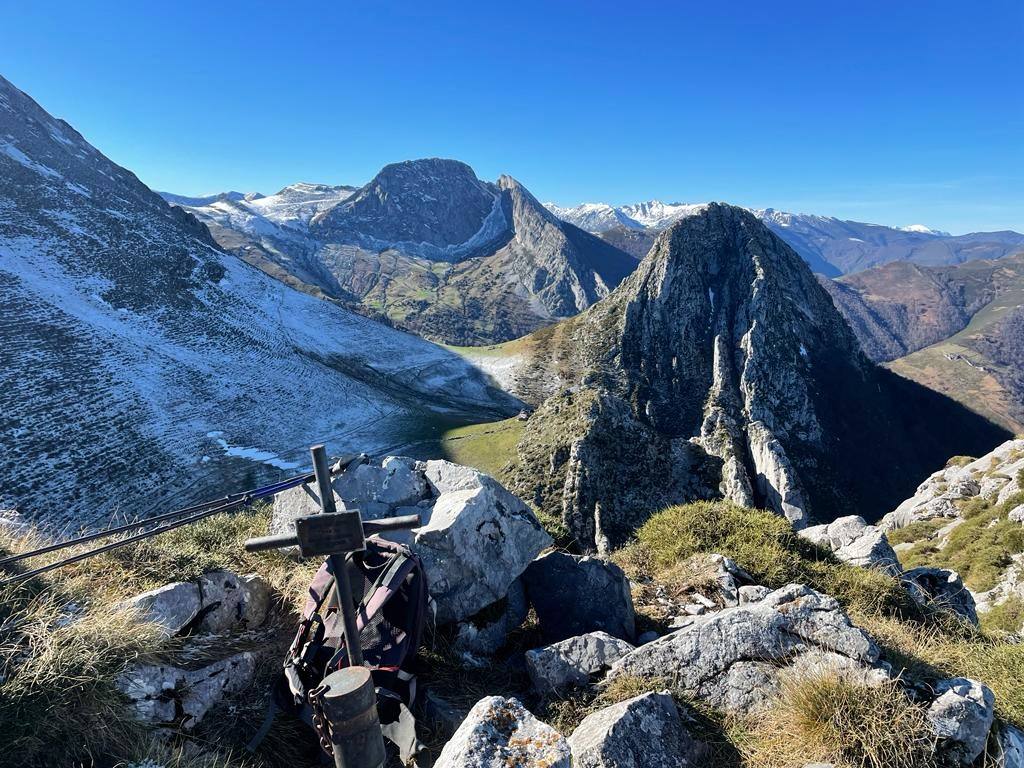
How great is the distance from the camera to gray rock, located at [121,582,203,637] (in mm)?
4664

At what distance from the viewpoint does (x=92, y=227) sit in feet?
233

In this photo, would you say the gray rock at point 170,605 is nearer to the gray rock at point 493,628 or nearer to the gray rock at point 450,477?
the gray rock at point 493,628

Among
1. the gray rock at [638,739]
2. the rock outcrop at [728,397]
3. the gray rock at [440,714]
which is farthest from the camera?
the rock outcrop at [728,397]

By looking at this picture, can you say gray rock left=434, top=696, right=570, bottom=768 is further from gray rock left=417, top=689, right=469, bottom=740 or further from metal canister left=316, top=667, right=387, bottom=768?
gray rock left=417, top=689, right=469, bottom=740

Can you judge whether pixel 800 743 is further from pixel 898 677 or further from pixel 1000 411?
pixel 1000 411

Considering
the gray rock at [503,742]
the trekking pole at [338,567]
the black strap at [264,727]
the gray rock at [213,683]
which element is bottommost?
the black strap at [264,727]

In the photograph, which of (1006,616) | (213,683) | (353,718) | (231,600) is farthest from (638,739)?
(1006,616)

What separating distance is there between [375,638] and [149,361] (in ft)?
203

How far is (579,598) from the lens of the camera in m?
6.59

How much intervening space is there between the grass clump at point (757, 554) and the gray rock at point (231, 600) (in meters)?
5.73

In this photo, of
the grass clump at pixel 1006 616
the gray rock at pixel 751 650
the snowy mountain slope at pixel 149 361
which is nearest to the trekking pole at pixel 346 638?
the gray rock at pixel 751 650

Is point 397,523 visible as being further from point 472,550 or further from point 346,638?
point 472,550

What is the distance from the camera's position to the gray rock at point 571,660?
5184 millimetres

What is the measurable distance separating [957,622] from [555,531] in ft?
21.4
